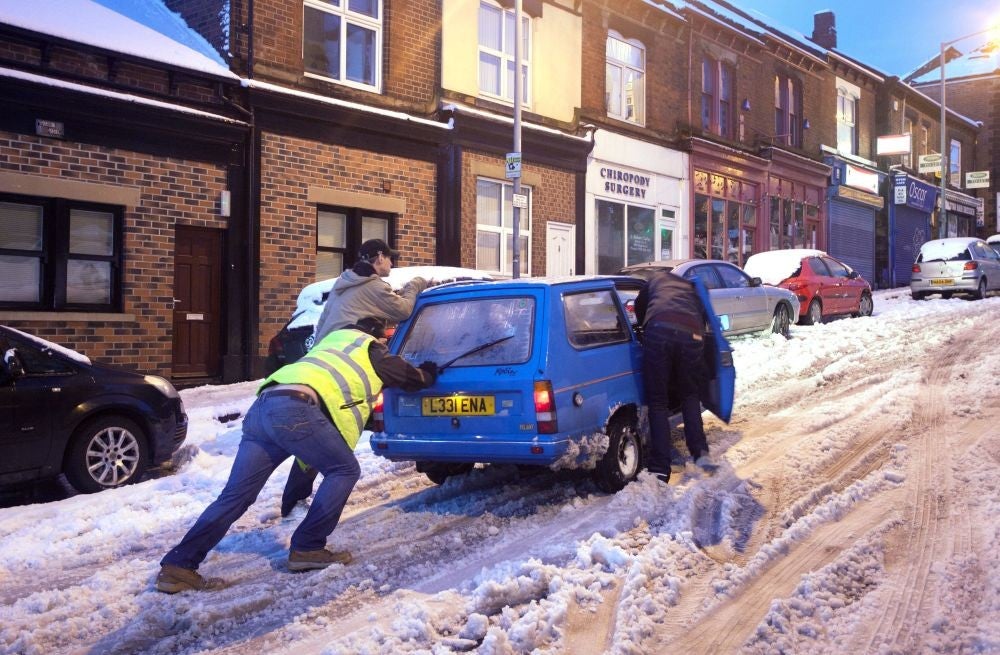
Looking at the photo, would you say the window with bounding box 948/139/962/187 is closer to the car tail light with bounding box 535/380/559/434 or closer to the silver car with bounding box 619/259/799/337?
the silver car with bounding box 619/259/799/337

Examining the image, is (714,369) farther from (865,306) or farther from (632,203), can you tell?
(632,203)

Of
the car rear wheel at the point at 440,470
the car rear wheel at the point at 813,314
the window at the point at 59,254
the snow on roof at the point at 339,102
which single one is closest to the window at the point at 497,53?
the snow on roof at the point at 339,102

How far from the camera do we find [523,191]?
18.3m

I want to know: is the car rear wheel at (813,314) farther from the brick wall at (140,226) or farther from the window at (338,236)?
the brick wall at (140,226)

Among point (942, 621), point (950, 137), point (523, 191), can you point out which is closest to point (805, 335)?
point (523, 191)

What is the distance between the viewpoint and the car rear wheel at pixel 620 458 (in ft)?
20.5

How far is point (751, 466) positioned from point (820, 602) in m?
2.87

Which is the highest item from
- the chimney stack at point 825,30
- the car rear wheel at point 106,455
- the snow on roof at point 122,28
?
the chimney stack at point 825,30

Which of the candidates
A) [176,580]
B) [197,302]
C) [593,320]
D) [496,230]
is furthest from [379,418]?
[496,230]

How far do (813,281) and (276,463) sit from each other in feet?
45.5

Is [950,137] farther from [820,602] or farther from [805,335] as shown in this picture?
[820,602]

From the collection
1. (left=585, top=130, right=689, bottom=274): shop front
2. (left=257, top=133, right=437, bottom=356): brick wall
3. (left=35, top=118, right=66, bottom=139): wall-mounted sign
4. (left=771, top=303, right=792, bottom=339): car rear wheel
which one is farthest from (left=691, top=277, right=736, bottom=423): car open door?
(left=585, top=130, right=689, bottom=274): shop front

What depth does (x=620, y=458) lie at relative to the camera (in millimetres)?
6398

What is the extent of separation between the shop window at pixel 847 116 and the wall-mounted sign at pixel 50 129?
2724cm
